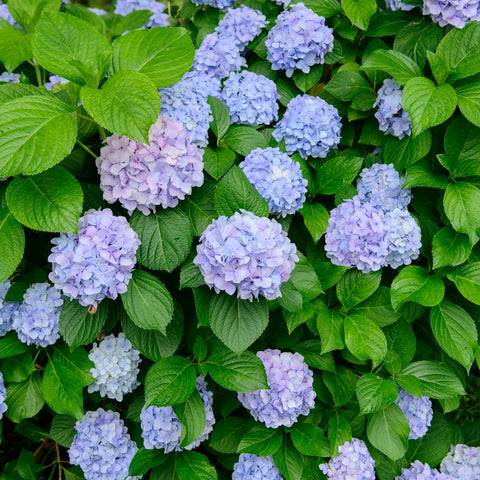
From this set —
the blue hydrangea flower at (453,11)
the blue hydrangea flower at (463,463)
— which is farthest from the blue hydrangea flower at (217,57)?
the blue hydrangea flower at (463,463)

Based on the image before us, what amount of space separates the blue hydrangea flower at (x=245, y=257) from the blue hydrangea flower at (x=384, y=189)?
581mm

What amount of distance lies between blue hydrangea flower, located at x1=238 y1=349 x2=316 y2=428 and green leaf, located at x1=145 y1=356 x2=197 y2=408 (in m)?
0.25

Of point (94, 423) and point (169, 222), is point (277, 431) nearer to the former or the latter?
point (94, 423)

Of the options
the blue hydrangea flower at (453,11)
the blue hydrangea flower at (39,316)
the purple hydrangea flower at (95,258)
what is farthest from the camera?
the blue hydrangea flower at (453,11)

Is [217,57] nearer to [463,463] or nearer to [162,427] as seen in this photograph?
[162,427]

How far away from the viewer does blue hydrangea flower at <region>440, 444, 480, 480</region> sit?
2.11 meters

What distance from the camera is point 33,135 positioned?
1.44m

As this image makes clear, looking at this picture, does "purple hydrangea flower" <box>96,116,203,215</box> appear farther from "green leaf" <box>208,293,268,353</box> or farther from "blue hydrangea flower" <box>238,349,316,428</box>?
"blue hydrangea flower" <box>238,349,316,428</box>

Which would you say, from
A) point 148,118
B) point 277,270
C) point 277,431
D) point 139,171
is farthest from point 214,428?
point 148,118

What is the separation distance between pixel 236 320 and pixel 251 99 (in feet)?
2.83

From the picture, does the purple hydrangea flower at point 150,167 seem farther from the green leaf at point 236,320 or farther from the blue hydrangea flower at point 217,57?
the blue hydrangea flower at point 217,57

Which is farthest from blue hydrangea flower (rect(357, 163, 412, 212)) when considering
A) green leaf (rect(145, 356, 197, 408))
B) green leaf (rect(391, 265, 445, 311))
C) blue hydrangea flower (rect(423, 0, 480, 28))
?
green leaf (rect(145, 356, 197, 408))

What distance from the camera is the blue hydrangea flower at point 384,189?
197 centimetres

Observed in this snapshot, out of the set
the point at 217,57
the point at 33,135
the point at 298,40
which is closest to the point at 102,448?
the point at 33,135
